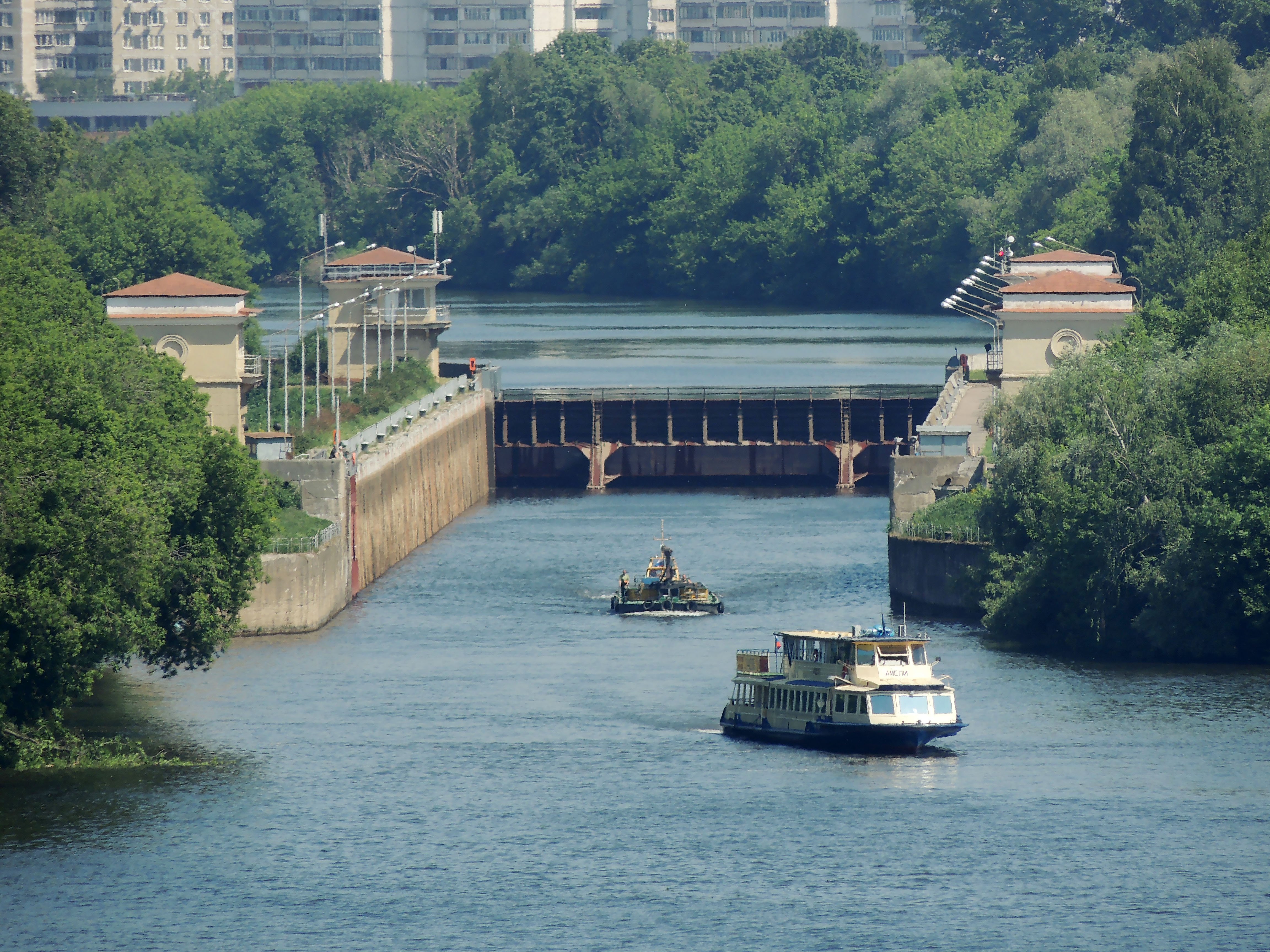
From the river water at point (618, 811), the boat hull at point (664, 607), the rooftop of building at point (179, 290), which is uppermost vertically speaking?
the rooftop of building at point (179, 290)

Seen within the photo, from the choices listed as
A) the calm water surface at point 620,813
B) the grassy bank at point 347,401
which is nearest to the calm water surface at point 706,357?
the grassy bank at point 347,401

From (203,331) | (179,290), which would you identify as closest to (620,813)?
(203,331)

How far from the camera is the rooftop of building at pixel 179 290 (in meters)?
114

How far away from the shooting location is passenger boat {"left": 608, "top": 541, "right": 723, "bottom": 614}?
96312 mm

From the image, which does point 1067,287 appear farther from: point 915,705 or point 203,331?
point 915,705

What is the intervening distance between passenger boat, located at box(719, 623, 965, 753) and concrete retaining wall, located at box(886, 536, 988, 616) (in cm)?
1541

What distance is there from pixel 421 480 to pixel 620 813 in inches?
2127

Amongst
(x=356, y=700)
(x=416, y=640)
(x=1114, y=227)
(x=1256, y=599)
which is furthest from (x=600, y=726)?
(x=1114, y=227)

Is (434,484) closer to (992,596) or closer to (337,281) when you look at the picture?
(337,281)

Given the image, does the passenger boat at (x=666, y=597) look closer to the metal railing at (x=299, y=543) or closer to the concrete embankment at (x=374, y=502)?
the concrete embankment at (x=374, y=502)

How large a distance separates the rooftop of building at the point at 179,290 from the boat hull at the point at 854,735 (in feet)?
148

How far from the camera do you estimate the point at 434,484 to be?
403 feet

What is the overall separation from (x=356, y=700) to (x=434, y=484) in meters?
43.4

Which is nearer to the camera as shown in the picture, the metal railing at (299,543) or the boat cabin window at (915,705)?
the boat cabin window at (915,705)
